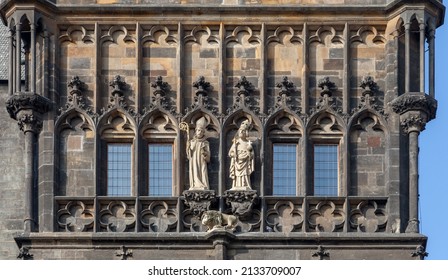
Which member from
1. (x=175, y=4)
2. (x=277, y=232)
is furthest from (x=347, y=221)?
(x=175, y=4)

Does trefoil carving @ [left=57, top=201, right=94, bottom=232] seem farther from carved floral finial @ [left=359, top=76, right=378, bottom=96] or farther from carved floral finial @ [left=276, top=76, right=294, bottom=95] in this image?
carved floral finial @ [left=359, top=76, right=378, bottom=96]

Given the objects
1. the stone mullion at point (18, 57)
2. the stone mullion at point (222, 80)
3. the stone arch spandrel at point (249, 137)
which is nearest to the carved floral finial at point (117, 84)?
the stone mullion at point (18, 57)

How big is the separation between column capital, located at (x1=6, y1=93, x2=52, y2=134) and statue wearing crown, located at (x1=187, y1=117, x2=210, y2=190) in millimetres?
3238

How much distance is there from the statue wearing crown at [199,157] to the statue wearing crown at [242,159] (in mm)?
552

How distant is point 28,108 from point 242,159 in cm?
464

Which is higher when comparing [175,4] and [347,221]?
[175,4]

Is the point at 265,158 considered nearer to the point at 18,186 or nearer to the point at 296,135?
the point at 296,135

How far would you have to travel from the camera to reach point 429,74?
72.9 meters

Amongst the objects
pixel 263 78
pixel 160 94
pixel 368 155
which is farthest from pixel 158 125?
pixel 368 155

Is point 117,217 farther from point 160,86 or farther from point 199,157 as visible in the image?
point 160,86

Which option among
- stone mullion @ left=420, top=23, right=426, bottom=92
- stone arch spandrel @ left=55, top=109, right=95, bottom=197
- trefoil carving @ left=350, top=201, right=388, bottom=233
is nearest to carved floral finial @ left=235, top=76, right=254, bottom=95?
stone arch spandrel @ left=55, top=109, right=95, bottom=197

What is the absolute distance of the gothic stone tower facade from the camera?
71438 millimetres

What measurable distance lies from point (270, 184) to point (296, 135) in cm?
128

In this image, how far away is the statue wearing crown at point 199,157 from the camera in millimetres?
71938
